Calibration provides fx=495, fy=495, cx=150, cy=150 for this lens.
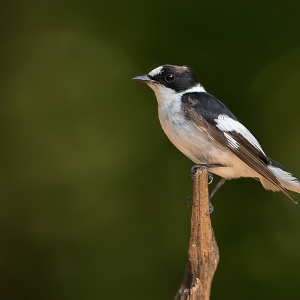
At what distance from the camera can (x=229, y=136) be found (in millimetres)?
1509

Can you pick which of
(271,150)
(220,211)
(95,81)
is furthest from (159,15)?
(220,211)

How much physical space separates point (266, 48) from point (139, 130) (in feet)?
2.08

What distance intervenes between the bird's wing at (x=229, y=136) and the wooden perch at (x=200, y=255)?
0.78 ft

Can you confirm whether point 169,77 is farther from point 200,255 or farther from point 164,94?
point 200,255

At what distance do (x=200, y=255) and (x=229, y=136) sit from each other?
16.2 inches

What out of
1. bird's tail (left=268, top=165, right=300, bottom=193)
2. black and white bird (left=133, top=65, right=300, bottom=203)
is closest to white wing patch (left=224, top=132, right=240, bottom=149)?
black and white bird (left=133, top=65, right=300, bottom=203)

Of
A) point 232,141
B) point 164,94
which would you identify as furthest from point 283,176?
point 164,94

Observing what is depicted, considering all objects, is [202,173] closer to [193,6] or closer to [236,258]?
[236,258]

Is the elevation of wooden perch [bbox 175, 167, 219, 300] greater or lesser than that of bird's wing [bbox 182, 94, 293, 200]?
lesser

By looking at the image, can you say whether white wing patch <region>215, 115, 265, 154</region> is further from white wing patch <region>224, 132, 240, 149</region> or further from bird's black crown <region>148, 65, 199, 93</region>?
bird's black crown <region>148, 65, 199, 93</region>

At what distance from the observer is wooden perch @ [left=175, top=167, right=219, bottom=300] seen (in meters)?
1.25

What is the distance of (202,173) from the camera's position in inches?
52.1

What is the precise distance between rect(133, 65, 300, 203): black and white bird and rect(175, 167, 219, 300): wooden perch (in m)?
0.22

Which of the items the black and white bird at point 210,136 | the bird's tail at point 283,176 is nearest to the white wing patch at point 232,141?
the black and white bird at point 210,136
